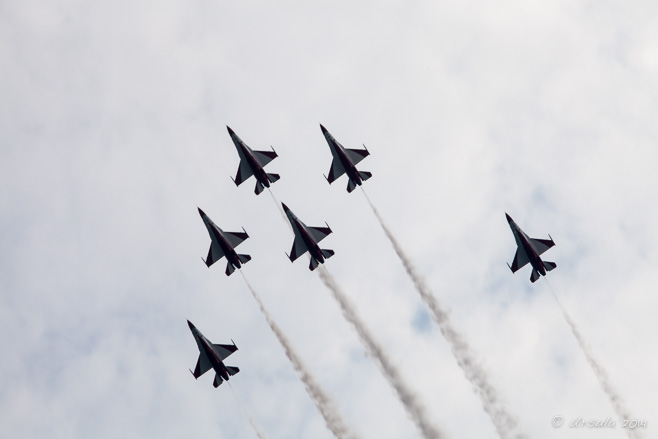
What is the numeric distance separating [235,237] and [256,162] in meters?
8.47

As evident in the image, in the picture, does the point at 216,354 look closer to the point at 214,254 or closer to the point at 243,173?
the point at 214,254

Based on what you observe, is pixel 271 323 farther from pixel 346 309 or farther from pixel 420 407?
pixel 420 407

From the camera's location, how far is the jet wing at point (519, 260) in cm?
9494

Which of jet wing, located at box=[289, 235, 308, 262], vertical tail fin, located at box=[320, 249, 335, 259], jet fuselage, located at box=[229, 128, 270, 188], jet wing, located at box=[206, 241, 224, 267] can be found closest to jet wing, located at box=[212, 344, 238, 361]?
jet wing, located at box=[206, 241, 224, 267]

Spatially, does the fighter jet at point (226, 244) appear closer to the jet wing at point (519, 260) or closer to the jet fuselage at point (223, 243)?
the jet fuselage at point (223, 243)

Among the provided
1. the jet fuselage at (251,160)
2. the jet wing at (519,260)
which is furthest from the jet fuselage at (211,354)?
the jet wing at (519,260)

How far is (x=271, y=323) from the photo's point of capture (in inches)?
3875

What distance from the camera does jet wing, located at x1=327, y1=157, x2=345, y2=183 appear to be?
98562 millimetres

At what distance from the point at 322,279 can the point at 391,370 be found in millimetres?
12473

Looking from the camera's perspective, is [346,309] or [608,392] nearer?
[608,392]

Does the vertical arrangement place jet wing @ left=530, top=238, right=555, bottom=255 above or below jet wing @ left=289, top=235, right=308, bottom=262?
below

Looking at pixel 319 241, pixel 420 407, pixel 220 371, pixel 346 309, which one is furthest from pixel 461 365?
pixel 220 371

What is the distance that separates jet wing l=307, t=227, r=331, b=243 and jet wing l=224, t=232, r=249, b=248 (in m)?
7.75

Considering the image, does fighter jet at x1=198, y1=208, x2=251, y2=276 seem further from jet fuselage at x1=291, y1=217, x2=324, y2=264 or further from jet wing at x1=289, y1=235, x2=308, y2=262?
jet fuselage at x1=291, y1=217, x2=324, y2=264
